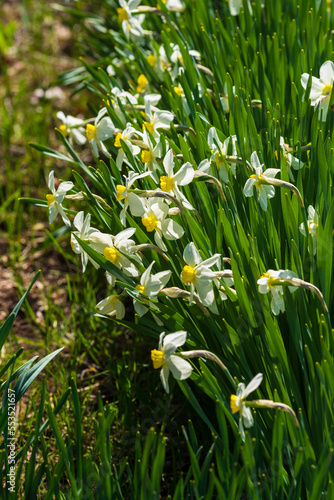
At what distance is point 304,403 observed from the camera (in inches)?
44.2

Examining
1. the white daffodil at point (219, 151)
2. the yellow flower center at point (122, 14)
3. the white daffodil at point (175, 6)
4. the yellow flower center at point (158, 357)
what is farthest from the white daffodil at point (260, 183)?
the white daffodil at point (175, 6)

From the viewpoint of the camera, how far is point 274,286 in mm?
1072

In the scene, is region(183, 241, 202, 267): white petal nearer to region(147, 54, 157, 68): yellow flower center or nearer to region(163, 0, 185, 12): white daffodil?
region(147, 54, 157, 68): yellow flower center

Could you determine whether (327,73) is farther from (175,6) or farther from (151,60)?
(175,6)

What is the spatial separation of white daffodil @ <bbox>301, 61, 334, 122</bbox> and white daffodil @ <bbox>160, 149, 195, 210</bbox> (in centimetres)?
46

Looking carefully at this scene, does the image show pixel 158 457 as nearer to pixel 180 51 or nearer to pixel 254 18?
pixel 180 51

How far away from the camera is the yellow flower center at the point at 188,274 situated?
108 cm

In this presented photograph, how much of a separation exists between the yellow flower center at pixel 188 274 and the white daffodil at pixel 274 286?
5.4 inches

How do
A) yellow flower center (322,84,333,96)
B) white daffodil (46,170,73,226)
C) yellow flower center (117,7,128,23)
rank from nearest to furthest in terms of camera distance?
white daffodil (46,170,73,226) → yellow flower center (322,84,333,96) → yellow flower center (117,7,128,23)

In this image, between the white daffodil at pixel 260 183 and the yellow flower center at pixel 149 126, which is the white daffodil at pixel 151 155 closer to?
the yellow flower center at pixel 149 126

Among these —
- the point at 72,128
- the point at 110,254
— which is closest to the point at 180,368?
the point at 110,254

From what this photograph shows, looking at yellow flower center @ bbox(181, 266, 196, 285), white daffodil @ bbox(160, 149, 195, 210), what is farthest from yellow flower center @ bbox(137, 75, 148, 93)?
yellow flower center @ bbox(181, 266, 196, 285)

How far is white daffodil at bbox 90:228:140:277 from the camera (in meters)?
1.16

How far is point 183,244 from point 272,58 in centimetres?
77
